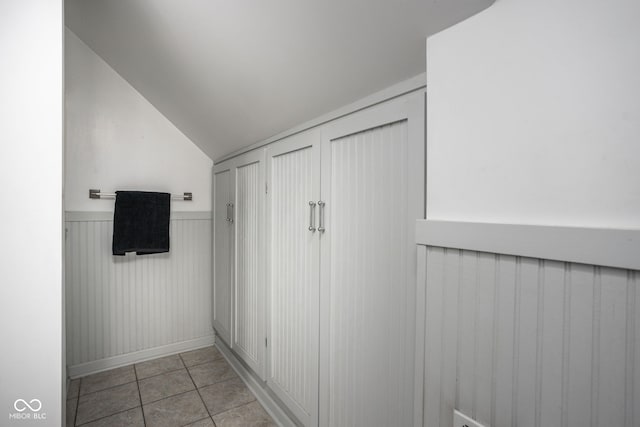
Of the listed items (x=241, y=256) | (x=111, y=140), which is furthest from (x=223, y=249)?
(x=111, y=140)

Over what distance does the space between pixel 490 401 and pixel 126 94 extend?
2.79 m

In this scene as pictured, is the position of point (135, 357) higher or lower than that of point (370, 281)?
lower

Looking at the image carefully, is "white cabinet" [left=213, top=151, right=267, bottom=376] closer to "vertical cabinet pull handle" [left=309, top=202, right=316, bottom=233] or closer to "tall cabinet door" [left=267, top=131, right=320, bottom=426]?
"tall cabinet door" [left=267, top=131, right=320, bottom=426]

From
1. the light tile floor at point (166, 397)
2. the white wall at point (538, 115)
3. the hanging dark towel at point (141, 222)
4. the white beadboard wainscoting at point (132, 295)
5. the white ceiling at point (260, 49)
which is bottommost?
the light tile floor at point (166, 397)

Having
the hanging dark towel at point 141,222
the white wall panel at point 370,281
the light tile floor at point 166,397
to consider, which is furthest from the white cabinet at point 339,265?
the hanging dark towel at point 141,222

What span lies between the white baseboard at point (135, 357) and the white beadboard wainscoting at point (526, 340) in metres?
2.31

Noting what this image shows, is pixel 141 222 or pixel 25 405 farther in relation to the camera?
pixel 141 222

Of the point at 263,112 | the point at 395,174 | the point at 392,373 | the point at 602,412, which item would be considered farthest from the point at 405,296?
the point at 263,112

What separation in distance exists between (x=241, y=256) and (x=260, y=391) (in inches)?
34.0

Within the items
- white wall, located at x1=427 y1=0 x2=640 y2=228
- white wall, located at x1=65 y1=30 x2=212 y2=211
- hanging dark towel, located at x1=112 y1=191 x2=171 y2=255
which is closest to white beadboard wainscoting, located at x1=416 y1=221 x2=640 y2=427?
white wall, located at x1=427 y1=0 x2=640 y2=228

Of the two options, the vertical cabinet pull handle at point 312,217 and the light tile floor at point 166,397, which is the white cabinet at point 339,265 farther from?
the light tile floor at point 166,397

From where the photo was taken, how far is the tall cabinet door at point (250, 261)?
1874mm

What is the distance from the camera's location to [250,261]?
6.57 feet

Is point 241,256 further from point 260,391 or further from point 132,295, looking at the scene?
point 132,295
